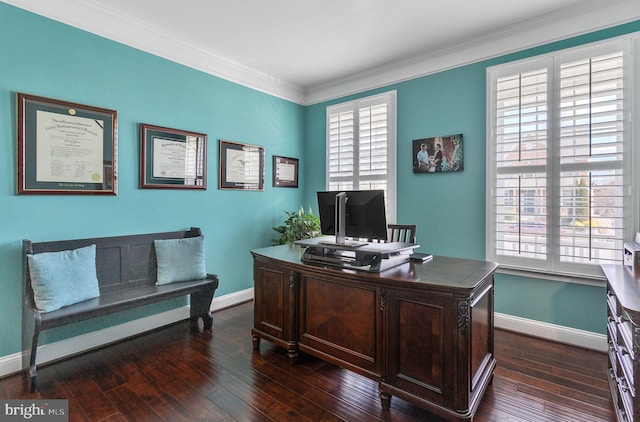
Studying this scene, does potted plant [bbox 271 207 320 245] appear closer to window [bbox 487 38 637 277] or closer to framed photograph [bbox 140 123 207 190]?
framed photograph [bbox 140 123 207 190]

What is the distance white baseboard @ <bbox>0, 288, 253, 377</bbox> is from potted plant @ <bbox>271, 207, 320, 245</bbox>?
109 cm

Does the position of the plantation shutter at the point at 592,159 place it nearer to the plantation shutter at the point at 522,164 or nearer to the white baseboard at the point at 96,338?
the plantation shutter at the point at 522,164

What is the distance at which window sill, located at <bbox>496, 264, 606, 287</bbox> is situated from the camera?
267 cm

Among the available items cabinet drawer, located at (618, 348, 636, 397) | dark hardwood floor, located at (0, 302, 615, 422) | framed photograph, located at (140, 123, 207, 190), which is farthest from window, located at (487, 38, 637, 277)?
framed photograph, located at (140, 123, 207, 190)

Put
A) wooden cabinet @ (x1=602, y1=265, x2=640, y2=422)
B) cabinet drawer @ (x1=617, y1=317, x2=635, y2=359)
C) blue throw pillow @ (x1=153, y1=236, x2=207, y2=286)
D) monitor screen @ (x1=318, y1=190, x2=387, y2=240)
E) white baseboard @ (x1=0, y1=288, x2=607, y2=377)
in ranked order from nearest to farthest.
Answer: wooden cabinet @ (x1=602, y1=265, x2=640, y2=422), cabinet drawer @ (x1=617, y1=317, x2=635, y2=359), monitor screen @ (x1=318, y1=190, x2=387, y2=240), white baseboard @ (x1=0, y1=288, x2=607, y2=377), blue throw pillow @ (x1=153, y1=236, x2=207, y2=286)

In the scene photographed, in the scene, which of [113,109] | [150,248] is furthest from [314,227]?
[113,109]

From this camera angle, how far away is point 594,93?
2.65 metres

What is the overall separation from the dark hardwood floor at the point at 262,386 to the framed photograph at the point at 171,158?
157 centimetres

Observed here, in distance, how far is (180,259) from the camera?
3113mm

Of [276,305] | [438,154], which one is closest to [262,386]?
[276,305]

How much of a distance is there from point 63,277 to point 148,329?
104 cm

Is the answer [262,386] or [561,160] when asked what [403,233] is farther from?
A: [262,386]

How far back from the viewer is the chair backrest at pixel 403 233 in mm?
2863

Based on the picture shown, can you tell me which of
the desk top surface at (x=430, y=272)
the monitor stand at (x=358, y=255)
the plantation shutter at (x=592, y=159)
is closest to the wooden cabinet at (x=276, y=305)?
the desk top surface at (x=430, y=272)
